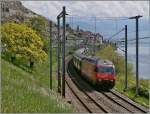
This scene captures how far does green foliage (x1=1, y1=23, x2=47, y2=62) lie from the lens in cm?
5407

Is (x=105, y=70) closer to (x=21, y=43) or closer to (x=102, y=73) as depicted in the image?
(x=102, y=73)

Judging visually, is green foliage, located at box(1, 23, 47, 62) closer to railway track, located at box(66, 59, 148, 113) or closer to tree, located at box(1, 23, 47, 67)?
tree, located at box(1, 23, 47, 67)

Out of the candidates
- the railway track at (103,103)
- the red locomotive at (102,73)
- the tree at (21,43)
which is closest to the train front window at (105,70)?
the red locomotive at (102,73)

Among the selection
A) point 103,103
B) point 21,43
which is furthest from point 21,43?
point 103,103

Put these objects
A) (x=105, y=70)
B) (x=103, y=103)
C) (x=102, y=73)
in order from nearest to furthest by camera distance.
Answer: (x=103, y=103)
(x=102, y=73)
(x=105, y=70)

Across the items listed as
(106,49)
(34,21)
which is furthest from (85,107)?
(34,21)

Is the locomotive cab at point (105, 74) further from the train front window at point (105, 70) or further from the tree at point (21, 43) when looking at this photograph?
the tree at point (21, 43)

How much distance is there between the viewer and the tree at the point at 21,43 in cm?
5409

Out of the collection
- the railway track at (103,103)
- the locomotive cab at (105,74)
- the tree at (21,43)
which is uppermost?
the tree at (21,43)

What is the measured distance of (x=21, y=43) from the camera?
56281 mm

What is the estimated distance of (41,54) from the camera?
59.5m

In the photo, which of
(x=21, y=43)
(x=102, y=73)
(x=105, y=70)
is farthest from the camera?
(x=21, y=43)

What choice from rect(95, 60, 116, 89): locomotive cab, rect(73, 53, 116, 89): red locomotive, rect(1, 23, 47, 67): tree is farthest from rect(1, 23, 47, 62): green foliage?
rect(95, 60, 116, 89): locomotive cab

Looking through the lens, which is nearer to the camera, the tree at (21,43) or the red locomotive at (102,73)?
the red locomotive at (102,73)
